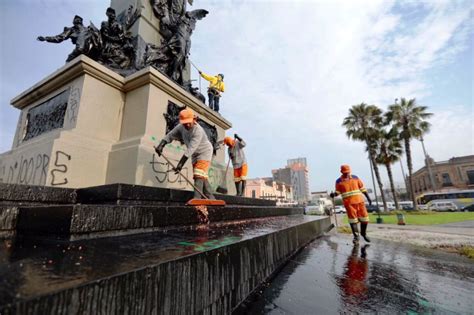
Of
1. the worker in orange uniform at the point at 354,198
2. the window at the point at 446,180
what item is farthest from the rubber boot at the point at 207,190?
the window at the point at 446,180

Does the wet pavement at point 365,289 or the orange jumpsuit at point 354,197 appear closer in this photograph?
the wet pavement at point 365,289

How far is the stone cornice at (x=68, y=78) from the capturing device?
16.8 feet

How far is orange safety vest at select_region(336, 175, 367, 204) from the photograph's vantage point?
5.35 metres

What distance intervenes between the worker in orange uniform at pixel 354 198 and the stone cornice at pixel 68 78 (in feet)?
20.6

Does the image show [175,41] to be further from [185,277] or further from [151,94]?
[185,277]

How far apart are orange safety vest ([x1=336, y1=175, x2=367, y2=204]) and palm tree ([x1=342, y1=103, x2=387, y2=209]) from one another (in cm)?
2440

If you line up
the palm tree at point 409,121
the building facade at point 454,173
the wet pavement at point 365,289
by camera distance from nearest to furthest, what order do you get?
1. the wet pavement at point 365,289
2. the palm tree at point 409,121
3. the building facade at point 454,173

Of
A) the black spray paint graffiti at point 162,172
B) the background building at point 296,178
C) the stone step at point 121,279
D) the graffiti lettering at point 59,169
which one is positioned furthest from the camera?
the background building at point 296,178

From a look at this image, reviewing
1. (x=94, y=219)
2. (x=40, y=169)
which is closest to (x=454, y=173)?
(x=94, y=219)

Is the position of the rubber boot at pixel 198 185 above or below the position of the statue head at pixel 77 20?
below

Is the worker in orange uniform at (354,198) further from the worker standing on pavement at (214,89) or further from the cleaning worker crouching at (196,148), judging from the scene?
the worker standing on pavement at (214,89)

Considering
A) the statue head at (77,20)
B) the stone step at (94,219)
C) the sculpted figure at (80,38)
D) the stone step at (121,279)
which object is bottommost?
the stone step at (121,279)

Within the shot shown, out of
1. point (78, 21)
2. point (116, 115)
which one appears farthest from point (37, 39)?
point (116, 115)

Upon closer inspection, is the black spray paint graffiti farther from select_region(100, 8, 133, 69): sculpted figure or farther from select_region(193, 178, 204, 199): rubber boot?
select_region(100, 8, 133, 69): sculpted figure
